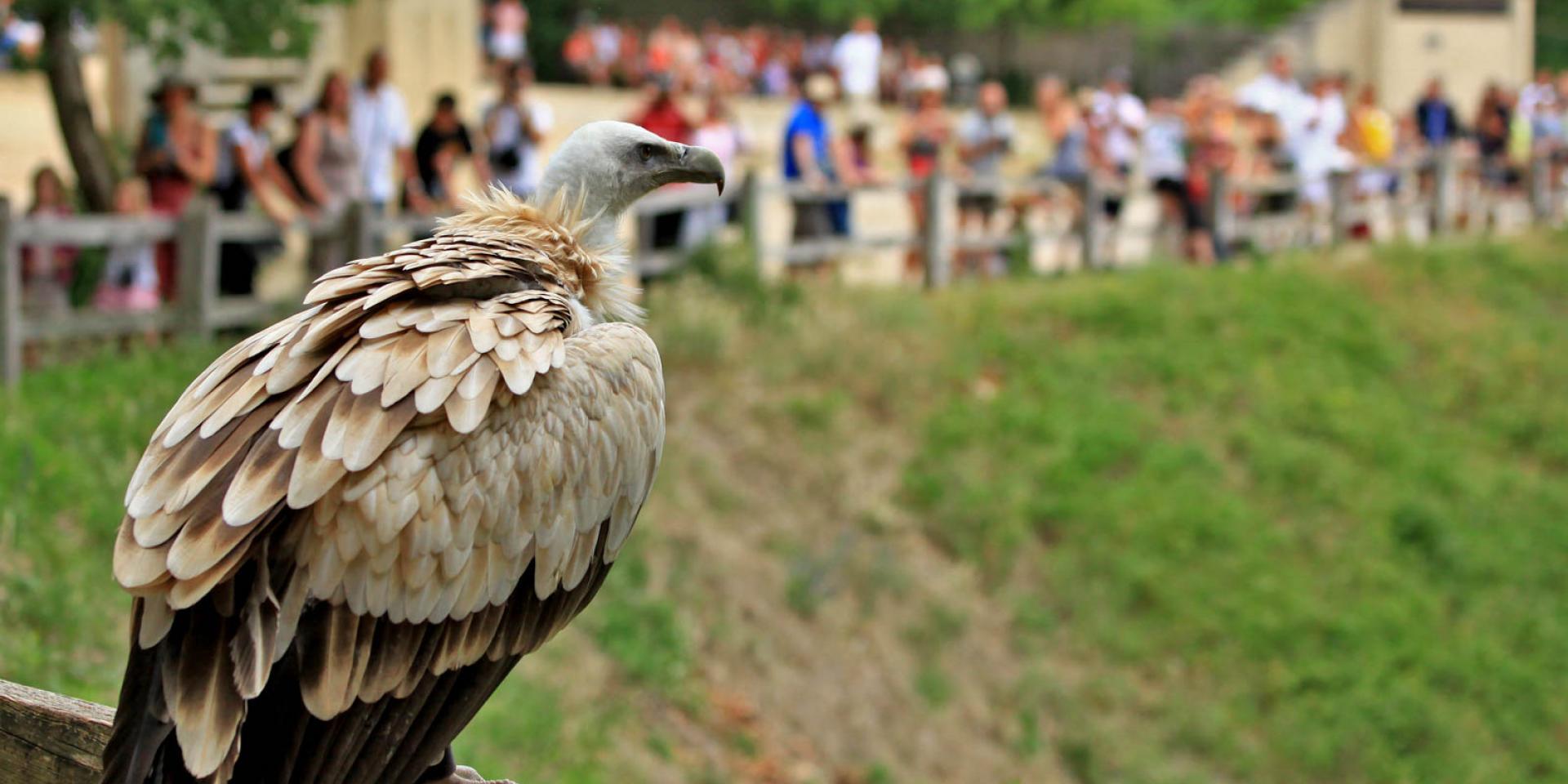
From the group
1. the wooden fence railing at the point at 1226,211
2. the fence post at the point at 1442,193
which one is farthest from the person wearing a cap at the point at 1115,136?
the fence post at the point at 1442,193

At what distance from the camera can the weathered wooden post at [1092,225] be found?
15875 millimetres

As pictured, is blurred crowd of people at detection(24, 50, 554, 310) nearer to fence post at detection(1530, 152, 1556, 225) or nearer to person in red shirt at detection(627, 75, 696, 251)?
person in red shirt at detection(627, 75, 696, 251)

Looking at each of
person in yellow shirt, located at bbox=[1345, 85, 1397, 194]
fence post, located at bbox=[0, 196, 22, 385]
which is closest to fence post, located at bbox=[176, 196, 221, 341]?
fence post, located at bbox=[0, 196, 22, 385]

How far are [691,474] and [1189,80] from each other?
27.6m

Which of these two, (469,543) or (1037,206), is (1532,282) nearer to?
(1037,206)

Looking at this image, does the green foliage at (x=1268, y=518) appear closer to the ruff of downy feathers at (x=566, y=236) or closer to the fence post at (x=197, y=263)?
the fence post at (x=197, y=263)

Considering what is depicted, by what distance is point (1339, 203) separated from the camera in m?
18.8

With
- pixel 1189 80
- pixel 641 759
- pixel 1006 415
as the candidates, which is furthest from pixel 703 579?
pixel 1189 80

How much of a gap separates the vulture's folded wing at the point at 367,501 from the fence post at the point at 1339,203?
15978mm

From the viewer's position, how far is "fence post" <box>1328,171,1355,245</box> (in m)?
18.6

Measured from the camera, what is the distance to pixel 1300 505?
12.9 metres

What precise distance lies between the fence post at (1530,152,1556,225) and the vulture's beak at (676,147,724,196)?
19.5 m

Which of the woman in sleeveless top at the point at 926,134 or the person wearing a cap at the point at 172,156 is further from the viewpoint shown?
the woman in sleeveless top at the point at 926,134

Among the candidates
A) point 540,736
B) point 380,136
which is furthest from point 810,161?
point 540,736
